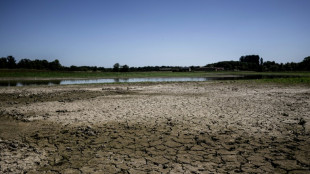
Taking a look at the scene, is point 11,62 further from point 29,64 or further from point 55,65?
point 55,65

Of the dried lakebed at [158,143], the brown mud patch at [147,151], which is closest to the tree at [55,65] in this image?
the dried lakebed at [158,143]

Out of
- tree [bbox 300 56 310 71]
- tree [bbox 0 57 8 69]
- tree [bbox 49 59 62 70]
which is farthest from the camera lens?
tree [bbox 300 56 310 71]

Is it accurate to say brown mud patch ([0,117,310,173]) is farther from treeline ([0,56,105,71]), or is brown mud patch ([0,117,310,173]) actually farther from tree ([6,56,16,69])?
tree ([6,56,16,69])

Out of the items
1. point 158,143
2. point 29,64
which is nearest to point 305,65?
point 158,143

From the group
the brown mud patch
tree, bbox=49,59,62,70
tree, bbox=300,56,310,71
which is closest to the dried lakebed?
the brown mud patch

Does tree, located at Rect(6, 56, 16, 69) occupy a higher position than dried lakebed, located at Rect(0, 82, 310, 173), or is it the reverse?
tree, located at Rect(6, 56, 16, 69)

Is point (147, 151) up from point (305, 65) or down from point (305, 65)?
down

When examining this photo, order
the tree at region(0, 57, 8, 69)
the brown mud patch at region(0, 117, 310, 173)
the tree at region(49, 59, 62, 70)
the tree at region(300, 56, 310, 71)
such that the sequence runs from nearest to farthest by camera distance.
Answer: the brown mud patch at region(0, 117, 310, 173)
the tree at region(0, 57, 8, 69)
the tree at region(49, 59, 62, 70)
the tree at region(300, 56, 310, 71)

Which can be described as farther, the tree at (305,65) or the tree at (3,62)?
the tree at (305,65)

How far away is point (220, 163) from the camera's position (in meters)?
3.55

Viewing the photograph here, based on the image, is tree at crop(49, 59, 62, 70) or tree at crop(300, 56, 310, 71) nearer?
tree at crop(49, 59, 62, 70)

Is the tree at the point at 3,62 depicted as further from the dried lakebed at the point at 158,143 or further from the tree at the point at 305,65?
the tree at the point at 305,65

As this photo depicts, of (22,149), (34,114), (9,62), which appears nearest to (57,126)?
(22,149)

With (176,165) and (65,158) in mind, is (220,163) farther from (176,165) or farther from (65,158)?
(65,158)
